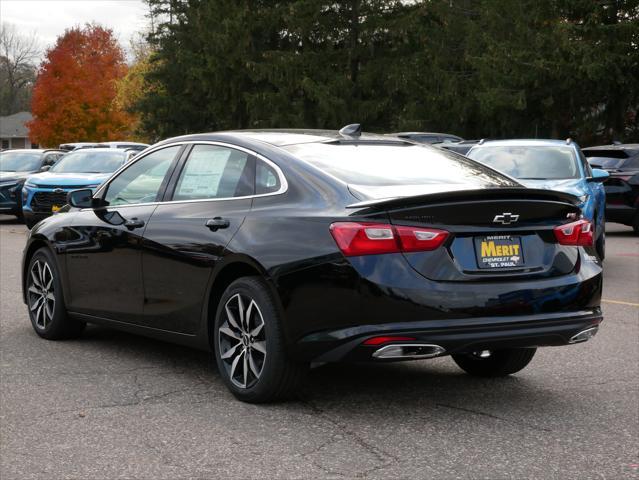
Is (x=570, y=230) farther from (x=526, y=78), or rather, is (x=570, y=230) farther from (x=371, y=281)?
(x=526, y=78)

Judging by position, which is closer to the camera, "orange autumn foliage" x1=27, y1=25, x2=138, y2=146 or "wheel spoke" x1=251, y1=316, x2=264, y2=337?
"wheel spoke" x1=251, y1=316, x2=264, y2=337

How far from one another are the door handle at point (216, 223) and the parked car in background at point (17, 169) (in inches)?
722

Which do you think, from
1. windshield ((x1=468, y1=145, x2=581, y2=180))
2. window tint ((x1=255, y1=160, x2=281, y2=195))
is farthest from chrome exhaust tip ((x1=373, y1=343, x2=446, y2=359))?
windshield ((x1=468, y1=145, x2=581, y2=180))

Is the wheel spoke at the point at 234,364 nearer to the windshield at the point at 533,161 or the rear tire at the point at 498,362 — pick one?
the rear tire at the point at 498,362

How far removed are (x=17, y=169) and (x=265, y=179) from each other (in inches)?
798

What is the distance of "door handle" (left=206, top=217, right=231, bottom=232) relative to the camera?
241 inches

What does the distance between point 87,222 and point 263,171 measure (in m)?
1.91

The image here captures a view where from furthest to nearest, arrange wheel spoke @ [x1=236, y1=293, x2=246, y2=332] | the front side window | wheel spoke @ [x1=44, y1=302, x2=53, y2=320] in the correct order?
1. the front side window
2. wheel spoke @ [x1=44, y1=302, x2=53, y2=320]
3. wheel spoke @ [x1=236, y1=293, x2=246, y2=332]

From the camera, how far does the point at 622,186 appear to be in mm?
19156

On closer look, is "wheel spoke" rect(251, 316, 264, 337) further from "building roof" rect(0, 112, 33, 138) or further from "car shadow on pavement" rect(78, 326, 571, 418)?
"building roof" rect(0, 112, 33, 138)

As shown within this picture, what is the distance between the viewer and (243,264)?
236 inches

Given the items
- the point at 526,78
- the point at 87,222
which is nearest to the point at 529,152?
the point at 87,222

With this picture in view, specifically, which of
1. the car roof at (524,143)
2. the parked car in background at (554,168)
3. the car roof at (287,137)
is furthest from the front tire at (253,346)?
the car roof at (524,143)

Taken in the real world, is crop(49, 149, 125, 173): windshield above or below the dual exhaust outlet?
below
